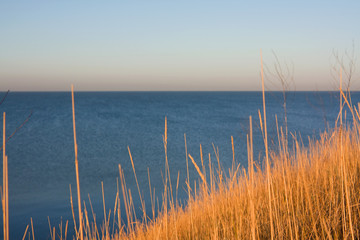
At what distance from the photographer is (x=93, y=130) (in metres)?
18.7

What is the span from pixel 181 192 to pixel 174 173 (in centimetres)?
251

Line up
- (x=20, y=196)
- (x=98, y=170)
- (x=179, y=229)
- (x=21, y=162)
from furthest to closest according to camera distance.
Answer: (x=21, y=162) → (x=98, y=170) → (x=20, y=196) → (x=179, y=229)

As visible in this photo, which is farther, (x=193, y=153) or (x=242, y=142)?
(x=242, y=142)

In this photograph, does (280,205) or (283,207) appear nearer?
(280,205)

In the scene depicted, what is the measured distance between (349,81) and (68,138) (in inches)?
596

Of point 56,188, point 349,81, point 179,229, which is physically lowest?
point 56,188

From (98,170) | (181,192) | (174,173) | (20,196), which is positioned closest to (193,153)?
(174,173)

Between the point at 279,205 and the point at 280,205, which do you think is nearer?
the point at 280,205

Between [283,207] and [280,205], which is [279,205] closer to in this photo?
[283,207]

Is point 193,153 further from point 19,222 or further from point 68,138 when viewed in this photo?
point 68,138

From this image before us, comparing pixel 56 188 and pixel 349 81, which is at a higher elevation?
pixel 349 81

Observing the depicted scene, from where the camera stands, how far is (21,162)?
1041 centimetres

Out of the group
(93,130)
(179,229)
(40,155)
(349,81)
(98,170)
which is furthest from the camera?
(93,130)

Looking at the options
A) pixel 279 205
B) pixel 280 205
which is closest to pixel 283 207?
pixel 279 205
